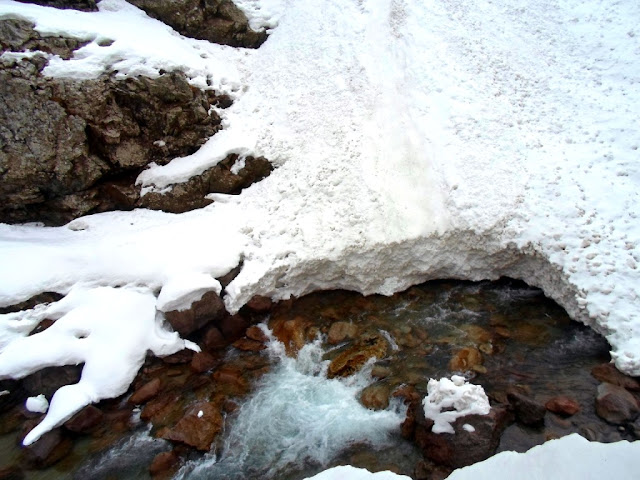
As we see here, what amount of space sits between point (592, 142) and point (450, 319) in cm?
559

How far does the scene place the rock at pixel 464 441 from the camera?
5.93 m

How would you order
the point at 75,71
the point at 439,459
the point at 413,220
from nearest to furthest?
the point at 439,459, the point at 413,220, the point at 75,71

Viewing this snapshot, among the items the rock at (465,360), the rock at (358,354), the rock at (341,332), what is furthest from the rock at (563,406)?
the rock at (341,332)

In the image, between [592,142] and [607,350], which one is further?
[592,142]

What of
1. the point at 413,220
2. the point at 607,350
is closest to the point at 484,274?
the point at 413,220

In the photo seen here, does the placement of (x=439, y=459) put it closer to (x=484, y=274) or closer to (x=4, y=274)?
(x=484, y=274)

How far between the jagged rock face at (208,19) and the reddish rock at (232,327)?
10256mm

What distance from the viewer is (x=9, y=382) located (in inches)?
303

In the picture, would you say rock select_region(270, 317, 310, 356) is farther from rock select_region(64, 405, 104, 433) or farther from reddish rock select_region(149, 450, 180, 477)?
rock select_region(64, 405, 104, 433)

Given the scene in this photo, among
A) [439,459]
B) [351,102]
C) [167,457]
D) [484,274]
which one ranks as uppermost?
[351,102]

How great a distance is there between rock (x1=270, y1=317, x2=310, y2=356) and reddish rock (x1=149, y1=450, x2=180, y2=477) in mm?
2825

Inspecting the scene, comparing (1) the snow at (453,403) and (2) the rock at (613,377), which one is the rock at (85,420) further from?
(2) the rock at (613,377)

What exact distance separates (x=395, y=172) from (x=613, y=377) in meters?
6.14

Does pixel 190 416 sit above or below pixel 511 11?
below
